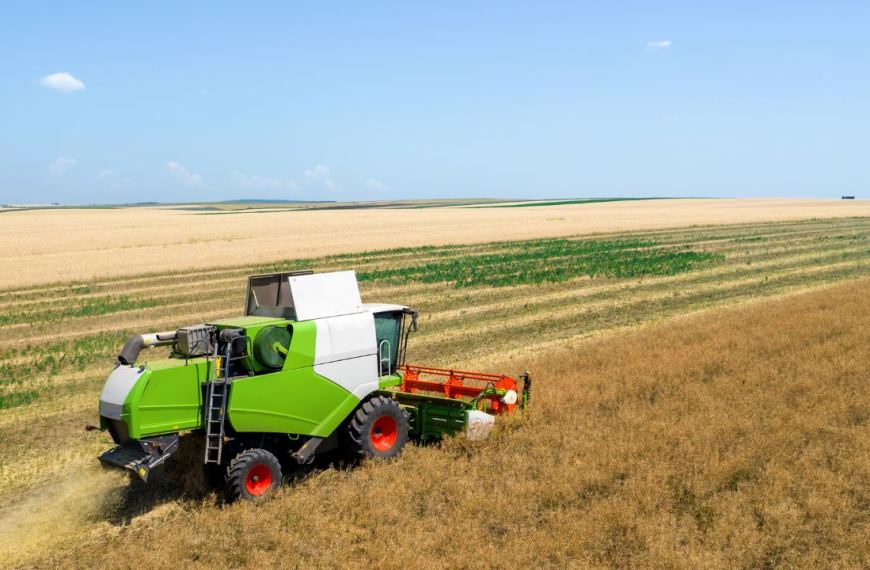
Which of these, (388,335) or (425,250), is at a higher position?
(425,250)

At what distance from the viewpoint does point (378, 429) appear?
10680 mm

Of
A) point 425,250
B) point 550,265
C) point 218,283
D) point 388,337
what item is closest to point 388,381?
point 388,337

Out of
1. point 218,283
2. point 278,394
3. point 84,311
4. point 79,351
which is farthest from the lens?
point 218,283

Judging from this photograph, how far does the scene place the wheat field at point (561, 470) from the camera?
784cm

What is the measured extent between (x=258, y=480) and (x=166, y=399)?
1.59 meters

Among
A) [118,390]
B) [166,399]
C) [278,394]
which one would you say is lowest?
[278,394]

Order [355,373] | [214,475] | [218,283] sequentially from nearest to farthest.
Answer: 1. [214,475]
2. [355,373]
3. [218,283]

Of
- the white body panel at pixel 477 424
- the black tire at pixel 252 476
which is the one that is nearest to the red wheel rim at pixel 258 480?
the black tire at pixel 252 476

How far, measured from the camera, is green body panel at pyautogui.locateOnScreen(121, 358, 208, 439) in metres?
8.52

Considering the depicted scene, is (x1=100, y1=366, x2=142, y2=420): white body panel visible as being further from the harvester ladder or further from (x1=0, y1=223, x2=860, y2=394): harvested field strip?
(x1=0, y1=223, x2=860, y2=394): harvested field strip

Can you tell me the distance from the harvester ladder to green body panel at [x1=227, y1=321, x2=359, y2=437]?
0.12 m

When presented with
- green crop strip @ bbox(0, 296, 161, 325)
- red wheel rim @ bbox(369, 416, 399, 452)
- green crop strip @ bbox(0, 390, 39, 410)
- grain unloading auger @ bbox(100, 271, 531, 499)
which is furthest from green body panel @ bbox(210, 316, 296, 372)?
green crop strip @ bbox(0, 296, 161, 325)

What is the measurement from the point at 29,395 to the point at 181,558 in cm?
912

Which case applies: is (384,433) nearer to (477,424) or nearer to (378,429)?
(378,429)
